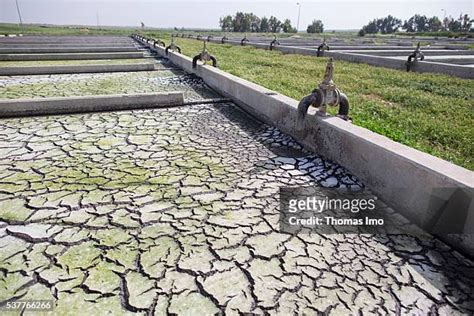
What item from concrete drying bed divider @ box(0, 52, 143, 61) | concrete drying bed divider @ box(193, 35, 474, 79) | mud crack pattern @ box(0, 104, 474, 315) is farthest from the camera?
concrete drying bed divider @ box(0, 52, 143, 61)

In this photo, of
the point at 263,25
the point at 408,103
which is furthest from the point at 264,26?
the point at 408,103

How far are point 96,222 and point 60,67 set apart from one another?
878 cm

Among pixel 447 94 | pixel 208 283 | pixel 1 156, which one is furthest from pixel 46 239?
pixel 447 94

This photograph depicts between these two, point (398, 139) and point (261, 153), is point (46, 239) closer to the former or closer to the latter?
point (261, 153)

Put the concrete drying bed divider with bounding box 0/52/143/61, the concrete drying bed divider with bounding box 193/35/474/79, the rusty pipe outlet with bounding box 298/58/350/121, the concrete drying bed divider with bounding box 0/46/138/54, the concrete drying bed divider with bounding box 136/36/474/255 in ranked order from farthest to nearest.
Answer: the concrete drying bed divider with bounding box 0/46/138/54, the concrete drying bed divider with bounding box 0/52/143/61, the concrete drying bed divider with bounding box 193/35/474/79, the rusty pipe outlet with bounding box 298/58/350/121, the concrete drying bed divider with bounding box 136/36/474/255

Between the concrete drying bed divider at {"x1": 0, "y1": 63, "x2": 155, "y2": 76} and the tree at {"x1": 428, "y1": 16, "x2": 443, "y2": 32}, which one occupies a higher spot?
the tree at {"x1": 428, "y1": 16, "x2": 443, "y2": 32}

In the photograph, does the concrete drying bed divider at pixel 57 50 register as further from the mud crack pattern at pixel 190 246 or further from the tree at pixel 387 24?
the tree at pixel 387 24

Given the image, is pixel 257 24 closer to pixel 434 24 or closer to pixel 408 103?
pixel 434 24

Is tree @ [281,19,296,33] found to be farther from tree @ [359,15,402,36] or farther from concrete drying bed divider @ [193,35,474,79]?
concrete drying bed divider @ [193,35,474,79]

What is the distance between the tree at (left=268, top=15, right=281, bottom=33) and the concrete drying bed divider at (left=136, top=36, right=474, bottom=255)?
8081 cm

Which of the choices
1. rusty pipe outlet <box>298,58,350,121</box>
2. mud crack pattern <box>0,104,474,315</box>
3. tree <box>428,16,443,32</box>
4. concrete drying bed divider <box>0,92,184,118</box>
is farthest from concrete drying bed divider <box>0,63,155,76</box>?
tree <box>428,16,443,32</box>

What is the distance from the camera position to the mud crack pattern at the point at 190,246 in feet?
6.72

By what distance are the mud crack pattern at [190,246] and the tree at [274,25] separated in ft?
270

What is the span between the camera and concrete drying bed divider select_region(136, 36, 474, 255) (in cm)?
250
